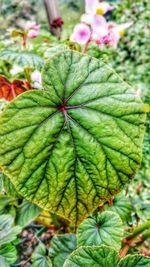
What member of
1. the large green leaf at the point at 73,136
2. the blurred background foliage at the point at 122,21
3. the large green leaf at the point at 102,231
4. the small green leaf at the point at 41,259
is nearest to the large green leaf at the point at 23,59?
the large green leaf at the point at 73,136

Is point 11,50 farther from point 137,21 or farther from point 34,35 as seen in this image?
point 137,21

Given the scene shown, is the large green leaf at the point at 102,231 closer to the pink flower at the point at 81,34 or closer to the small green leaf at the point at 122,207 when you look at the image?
the small green leaf at the point at 122,207

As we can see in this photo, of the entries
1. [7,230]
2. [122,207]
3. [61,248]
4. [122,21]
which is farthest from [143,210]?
[122,21]

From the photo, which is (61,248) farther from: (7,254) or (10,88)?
(10,88)

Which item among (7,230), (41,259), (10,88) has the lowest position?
(41,259)

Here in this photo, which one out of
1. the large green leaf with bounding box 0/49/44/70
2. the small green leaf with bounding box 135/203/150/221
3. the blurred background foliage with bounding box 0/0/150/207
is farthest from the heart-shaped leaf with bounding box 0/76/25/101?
the blurred background foliage with bounding box 0/0/150/207

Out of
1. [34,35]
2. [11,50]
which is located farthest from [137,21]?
[11,50]
